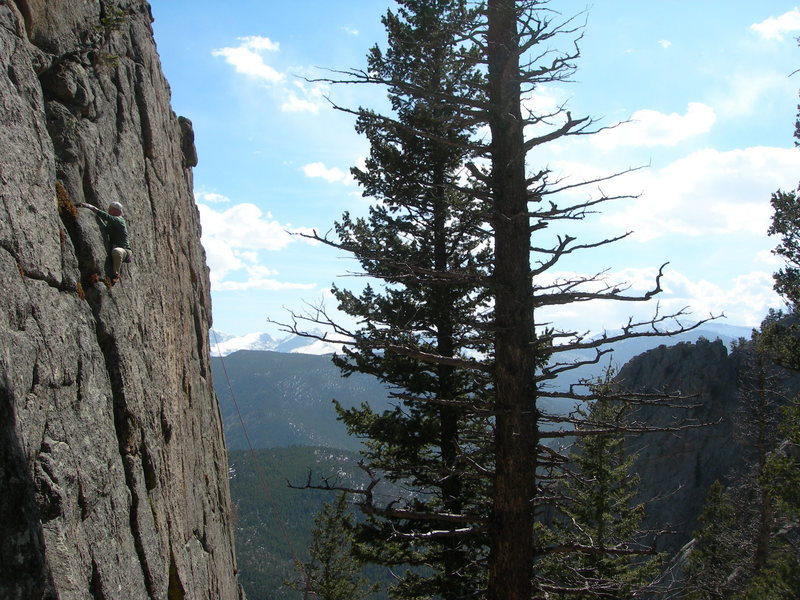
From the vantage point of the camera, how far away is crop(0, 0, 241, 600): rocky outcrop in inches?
234

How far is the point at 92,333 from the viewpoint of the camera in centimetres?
781

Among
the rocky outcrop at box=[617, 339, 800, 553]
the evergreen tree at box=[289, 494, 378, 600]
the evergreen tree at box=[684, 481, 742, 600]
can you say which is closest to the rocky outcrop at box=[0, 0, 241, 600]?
the evergreen tree at box=[289, 494, 378, 600]

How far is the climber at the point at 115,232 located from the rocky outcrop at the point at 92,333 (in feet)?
0.56

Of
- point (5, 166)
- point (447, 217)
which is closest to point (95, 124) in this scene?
point (5, 166)

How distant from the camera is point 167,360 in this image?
10828 millimetres

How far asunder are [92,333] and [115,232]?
68.5 inches

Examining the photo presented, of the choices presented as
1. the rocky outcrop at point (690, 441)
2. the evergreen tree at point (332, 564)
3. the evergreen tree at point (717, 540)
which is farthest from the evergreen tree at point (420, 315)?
the rocky outcrop at point (690, 441)

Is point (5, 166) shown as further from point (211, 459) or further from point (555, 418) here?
point (211, 459)

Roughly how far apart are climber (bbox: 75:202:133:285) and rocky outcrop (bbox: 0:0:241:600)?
17cm

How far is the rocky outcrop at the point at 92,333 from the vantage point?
594cm

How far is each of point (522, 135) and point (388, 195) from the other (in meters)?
6.25

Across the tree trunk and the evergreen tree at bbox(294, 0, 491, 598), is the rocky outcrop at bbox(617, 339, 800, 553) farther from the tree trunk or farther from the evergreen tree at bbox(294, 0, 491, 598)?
the tree trunk

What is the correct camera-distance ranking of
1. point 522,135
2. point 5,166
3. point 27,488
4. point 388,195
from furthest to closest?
point 388,195 < point 522,135 < point 5,166 < point 27,488

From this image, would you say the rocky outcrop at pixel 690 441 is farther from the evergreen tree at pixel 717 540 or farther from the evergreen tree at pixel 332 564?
the evergreen tree at pixel 332 564
